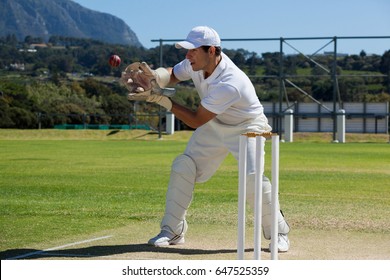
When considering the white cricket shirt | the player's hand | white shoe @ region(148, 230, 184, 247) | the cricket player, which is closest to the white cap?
the cricket player

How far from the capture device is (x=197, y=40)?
918cm

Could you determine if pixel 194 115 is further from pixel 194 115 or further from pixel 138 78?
pixel 138 78

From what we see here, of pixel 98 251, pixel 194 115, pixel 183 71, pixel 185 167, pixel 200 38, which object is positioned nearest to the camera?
pixel 98 251

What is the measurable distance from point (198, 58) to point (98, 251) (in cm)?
207

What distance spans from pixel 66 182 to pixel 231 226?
8485mm

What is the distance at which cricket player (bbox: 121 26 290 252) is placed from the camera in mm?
9234

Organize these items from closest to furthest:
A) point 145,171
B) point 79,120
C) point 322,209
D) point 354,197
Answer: point 322,209, point 354,197, point 145,171, point 79,120

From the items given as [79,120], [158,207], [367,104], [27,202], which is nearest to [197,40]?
[158,207]

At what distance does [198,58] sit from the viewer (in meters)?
9.31

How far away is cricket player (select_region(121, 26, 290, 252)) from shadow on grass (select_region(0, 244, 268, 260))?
25cm

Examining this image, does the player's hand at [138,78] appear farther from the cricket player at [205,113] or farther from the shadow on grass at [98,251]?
the shadow on grass at [98,251]

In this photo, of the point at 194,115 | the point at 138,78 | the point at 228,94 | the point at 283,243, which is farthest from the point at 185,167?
the point at 283,243

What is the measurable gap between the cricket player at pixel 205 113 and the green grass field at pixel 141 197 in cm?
107

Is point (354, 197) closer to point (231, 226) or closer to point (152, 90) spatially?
point (231, 226)
